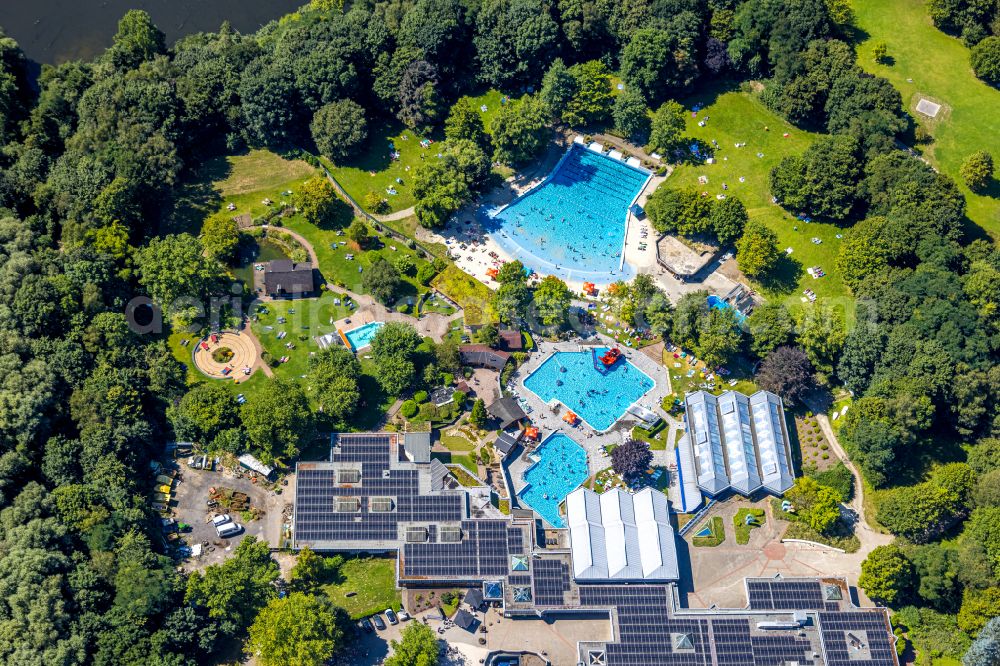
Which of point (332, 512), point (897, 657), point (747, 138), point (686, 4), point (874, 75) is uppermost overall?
point (686, 4)

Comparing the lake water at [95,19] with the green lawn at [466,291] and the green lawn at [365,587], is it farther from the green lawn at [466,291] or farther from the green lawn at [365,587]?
the green lawn at [365,587]

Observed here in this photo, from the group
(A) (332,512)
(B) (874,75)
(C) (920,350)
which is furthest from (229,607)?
(B) (874,75)

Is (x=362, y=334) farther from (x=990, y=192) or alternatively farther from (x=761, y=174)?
(x=990, y=192)

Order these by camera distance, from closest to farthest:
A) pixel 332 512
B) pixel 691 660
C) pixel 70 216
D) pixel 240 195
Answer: pixel 691 660, pixel 332 512, pixel 70 216, pixel 240 195

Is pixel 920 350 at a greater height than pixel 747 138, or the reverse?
pixel 747 138

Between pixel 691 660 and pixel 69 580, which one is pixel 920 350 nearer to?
pixel 691 660

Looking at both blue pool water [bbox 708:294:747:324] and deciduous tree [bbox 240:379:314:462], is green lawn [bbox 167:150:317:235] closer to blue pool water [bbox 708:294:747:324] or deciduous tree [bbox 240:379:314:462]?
deciduous tree [bbox 240:379:314:462]

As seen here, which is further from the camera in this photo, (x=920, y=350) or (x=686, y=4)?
(x=686, y=4)
